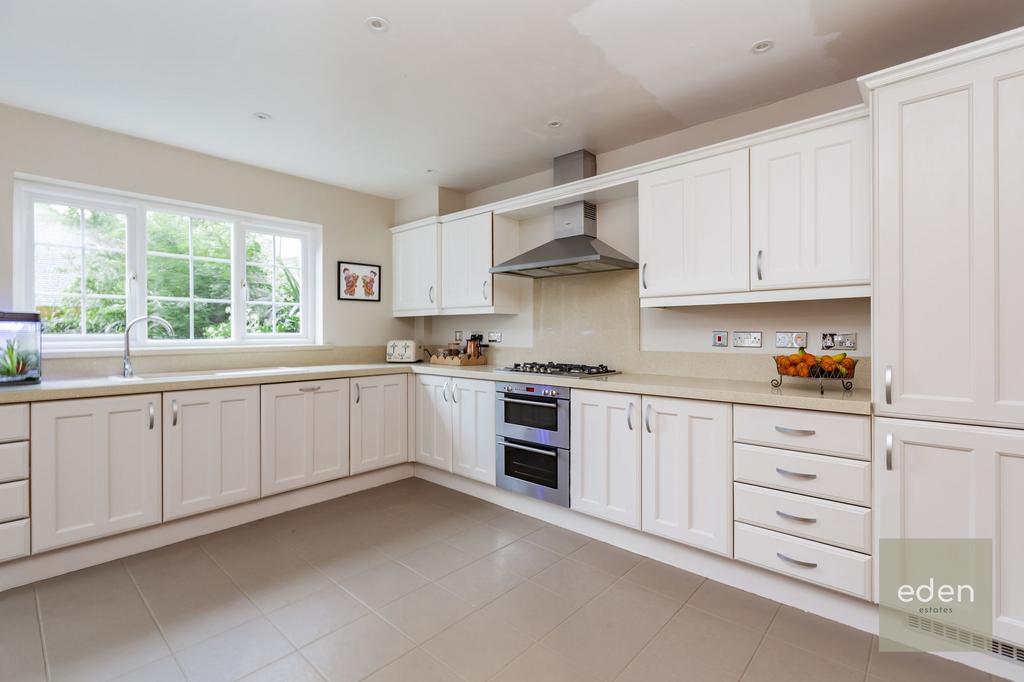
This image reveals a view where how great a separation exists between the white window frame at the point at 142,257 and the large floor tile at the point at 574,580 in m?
2.76

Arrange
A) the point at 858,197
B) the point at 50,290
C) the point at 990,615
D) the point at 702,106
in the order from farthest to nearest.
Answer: the point at 50,290 < the point at 702,106 < the point at 858,197 < the point at 990,615

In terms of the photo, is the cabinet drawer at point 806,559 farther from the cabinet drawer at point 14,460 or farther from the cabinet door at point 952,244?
the cabinet drawer at point 14,460

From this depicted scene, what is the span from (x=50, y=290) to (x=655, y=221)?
3634 mm

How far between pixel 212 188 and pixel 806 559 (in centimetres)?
420

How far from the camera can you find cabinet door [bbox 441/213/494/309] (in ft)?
12.2

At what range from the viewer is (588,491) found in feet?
9.00

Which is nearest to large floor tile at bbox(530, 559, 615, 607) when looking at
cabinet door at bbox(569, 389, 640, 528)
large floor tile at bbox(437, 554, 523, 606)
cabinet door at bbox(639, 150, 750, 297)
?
large floor tile at bbox(437, 554, 523, 606)

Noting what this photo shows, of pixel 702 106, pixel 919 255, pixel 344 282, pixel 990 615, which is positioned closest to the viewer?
pixel 990 615

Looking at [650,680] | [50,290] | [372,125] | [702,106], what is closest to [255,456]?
[50,290]

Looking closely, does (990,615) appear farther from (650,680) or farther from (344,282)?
(344,282)

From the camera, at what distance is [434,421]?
372 centimetres

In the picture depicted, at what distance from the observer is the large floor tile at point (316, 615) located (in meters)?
1.89

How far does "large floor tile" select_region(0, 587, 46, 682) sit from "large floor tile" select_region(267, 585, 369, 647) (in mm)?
753

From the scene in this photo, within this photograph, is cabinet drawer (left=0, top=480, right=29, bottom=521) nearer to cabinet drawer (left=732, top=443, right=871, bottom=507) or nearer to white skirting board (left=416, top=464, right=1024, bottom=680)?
white skirting board (left=416, top=464, right=1024, bottom=680)
